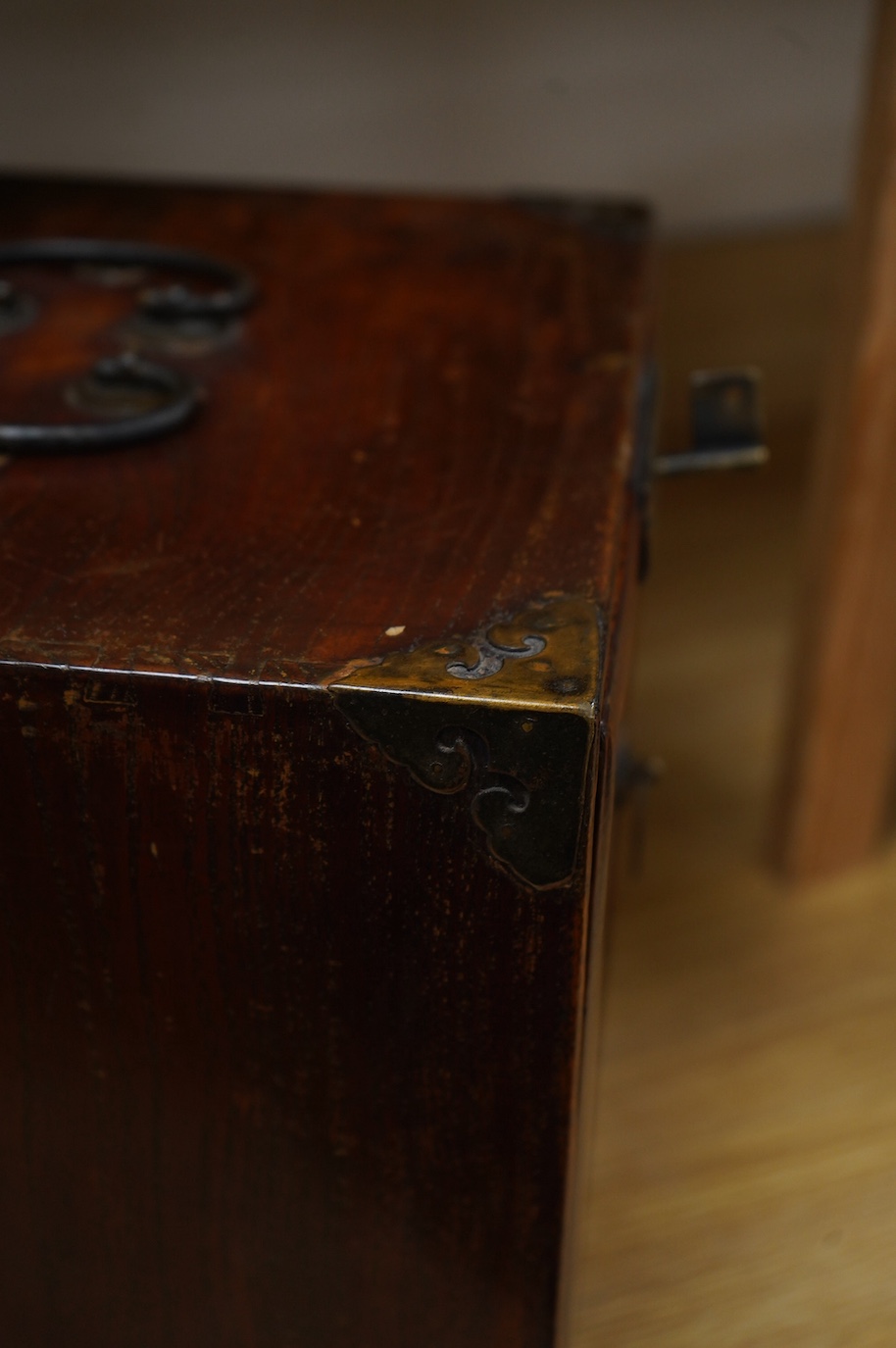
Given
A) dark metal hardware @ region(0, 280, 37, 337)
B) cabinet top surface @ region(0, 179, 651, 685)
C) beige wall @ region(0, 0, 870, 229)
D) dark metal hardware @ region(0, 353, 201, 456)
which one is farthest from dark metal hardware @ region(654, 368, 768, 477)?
beige wall @ region(0, 0, 870, 229)

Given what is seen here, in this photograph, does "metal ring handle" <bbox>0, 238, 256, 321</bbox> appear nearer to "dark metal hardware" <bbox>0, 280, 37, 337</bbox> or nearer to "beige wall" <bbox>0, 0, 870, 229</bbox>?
"dark metal hardware" <bbox>0, 280, 37, 337</bbox>

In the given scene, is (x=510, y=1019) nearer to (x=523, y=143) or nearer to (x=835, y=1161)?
(x=835, y=1161)

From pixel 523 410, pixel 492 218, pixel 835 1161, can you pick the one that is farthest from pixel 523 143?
pixel 835 1161

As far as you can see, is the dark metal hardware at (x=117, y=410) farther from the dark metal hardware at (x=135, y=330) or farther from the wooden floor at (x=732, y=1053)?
the wooden floor at (x=732, y=1053)

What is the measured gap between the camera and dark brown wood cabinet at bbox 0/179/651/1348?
1.57 ft

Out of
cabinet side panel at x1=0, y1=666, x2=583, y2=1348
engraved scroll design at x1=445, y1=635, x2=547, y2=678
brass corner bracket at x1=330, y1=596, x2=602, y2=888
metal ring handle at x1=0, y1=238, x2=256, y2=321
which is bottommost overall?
cabinet side panel at x1=0, y1=666, x2=583, y2=1348

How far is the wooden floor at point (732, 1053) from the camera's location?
80 centimetres

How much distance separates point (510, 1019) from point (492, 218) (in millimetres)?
691

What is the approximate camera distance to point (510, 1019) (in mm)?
521

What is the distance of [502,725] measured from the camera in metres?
0.46

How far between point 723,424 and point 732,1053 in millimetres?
472

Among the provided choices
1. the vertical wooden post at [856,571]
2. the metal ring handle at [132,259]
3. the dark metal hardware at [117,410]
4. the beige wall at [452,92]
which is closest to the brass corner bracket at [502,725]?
the dark metal hardware at [117,410]

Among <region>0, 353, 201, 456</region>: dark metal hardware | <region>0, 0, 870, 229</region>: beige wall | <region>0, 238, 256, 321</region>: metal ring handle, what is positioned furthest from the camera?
<region>0, 0, 870, 229</region>: beige wall

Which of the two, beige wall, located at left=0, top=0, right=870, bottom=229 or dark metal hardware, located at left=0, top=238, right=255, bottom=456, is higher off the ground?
beige wall, located at left=0, top=0, right=870, bottom=229
